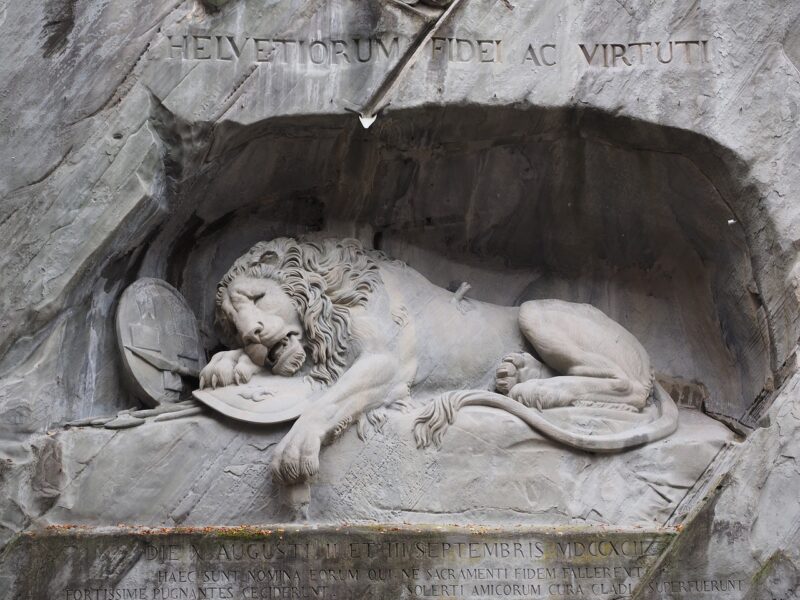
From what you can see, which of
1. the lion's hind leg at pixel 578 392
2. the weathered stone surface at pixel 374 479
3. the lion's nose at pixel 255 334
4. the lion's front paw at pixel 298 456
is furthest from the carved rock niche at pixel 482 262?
the lion's nose at pixel 255 334

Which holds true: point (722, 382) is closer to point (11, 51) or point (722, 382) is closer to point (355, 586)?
point (355, 586)

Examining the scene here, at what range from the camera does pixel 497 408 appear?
7766mm

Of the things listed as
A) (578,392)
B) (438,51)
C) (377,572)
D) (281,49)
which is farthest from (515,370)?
(281,49)

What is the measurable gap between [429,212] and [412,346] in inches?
39.0

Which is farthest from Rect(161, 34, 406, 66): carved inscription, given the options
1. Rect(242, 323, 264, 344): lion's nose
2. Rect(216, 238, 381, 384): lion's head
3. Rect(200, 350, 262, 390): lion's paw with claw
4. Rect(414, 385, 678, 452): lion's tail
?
Rect(414, 385, 678, 452): lion's tail

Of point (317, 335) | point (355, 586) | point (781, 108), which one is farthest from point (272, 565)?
point (781, 108)

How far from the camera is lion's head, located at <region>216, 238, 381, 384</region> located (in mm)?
7867

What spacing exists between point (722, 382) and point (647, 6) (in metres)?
2.16

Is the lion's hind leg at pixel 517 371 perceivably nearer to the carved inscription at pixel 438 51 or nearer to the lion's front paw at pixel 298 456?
the lion's front paw at pixel 298 456

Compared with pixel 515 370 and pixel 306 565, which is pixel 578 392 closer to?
pixel 515 370

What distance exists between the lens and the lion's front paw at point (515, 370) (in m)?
7.98

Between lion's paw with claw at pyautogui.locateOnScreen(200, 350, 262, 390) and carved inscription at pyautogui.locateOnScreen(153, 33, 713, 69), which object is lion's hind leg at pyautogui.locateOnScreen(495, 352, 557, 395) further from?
carved inscription at pyautogui.locateOnScreen(153, 33, 713, 69)

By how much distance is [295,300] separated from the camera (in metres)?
8.00

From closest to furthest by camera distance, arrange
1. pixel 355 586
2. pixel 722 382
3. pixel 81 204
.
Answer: pixel 355 586 < pixel 81 204 < pixel 722 382
